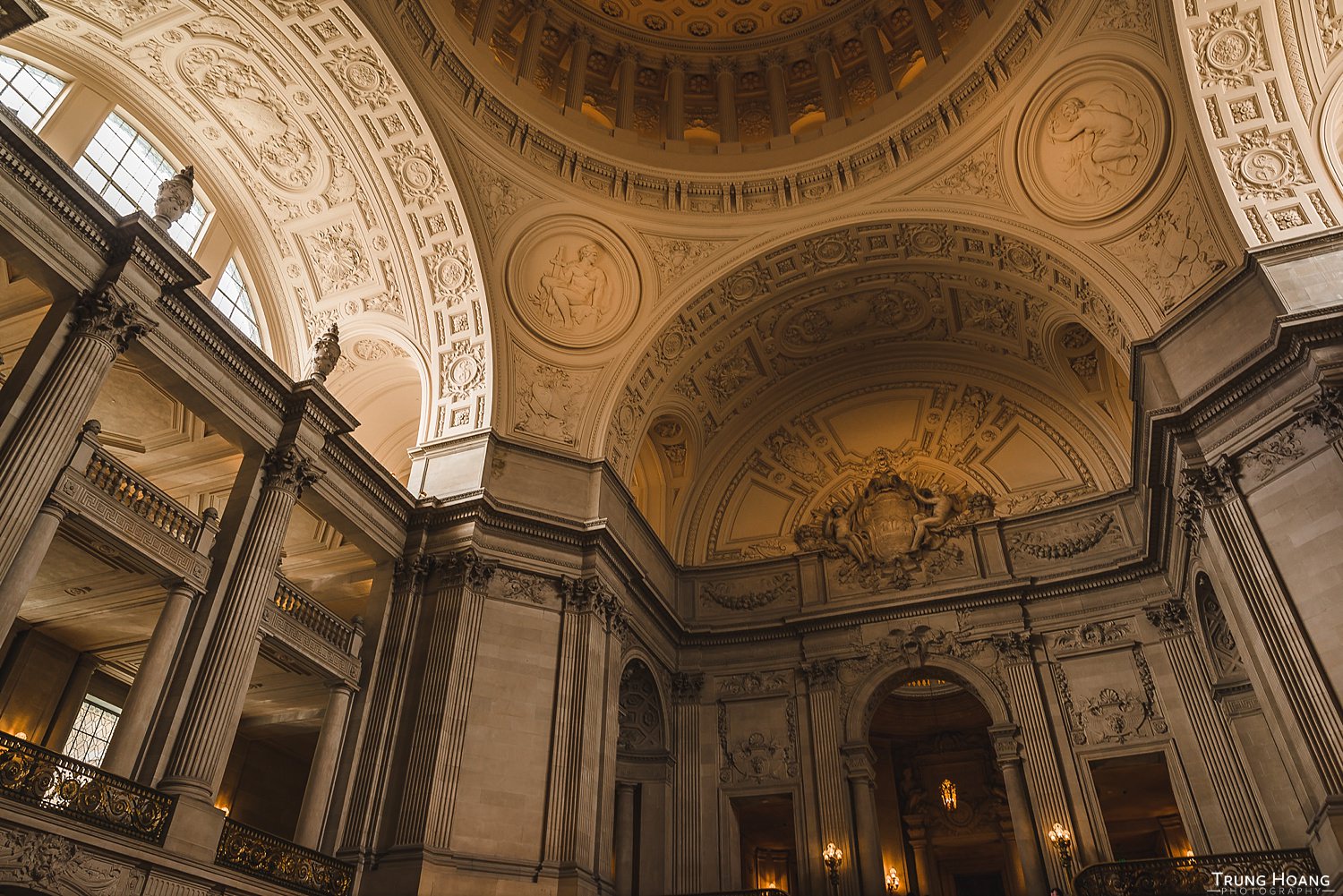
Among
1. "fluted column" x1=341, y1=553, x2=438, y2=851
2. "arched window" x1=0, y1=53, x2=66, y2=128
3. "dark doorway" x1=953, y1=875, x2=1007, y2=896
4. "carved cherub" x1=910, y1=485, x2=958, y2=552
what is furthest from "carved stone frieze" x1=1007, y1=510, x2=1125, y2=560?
"arched window" x1=0, y1=53, x2=66, y2=128

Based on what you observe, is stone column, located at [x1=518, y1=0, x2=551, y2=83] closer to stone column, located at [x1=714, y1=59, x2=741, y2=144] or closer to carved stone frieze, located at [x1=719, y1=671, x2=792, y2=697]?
stone column, located at [x1=714, y1=59, x2=741, y2=144]

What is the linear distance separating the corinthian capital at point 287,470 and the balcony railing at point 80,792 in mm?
4376

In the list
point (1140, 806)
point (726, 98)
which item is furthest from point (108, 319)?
point (1140, 806)

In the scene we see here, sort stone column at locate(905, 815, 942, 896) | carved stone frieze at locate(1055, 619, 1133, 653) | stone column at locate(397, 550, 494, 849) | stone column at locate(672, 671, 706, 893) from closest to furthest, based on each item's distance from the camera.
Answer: stone column at locate(397, 550, 494, 849) < stone column at locate(672, 671, 706, 893) < carved stone frieze at locate(1055, 619, 1133, 653) < stone column at locate(905, 815, 942, 896)

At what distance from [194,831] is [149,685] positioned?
1704 mm

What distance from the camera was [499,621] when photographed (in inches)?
571

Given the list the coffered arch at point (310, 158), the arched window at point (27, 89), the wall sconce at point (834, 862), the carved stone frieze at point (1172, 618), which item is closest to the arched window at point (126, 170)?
the coffered arch at point (310, 158)

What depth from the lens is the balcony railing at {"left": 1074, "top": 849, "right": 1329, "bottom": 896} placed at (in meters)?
10.9

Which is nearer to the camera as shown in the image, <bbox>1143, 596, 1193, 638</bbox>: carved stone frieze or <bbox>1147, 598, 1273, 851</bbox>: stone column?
<bbox>1147, 598, 1273, 851</bbox>: stone column

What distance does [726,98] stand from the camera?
19.3 metres

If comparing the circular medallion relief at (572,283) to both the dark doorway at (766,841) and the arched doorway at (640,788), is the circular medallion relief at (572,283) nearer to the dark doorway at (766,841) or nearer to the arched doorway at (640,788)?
the arched doorway at (640,788)

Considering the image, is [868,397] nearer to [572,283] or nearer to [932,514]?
[932,514]

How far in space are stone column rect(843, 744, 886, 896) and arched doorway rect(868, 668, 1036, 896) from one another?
332 centimetres

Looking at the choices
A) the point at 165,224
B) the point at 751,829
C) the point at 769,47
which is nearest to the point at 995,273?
the point at 769,47
